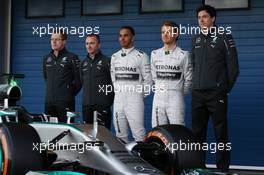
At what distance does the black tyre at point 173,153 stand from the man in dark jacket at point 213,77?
36.3 inches

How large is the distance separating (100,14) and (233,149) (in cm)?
312

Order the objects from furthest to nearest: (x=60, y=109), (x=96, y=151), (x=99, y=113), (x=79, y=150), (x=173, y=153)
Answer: (x=60, y=109)
(x=99, y=113)
(x=173, y=153)
(x=79, y=150)
(x=96, y=151)

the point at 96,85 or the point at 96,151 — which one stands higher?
the point at 96,85

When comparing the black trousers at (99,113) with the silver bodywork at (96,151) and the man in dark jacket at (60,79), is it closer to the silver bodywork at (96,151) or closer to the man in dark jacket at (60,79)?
the man in dark jacket at (60,79)

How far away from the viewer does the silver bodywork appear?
15.1 feet

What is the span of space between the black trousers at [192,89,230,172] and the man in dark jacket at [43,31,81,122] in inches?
73.3

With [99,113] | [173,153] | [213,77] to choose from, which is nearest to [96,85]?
[99,113]

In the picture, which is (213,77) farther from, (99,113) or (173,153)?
(99,113)

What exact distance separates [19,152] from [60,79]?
9.35 feet

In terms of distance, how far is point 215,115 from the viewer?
20.2 ft

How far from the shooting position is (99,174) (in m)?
4.69

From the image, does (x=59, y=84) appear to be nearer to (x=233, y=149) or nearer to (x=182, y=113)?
(x=182, y=113)

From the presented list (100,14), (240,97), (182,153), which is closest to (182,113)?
(182,153)

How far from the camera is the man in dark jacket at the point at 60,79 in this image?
286 inches
